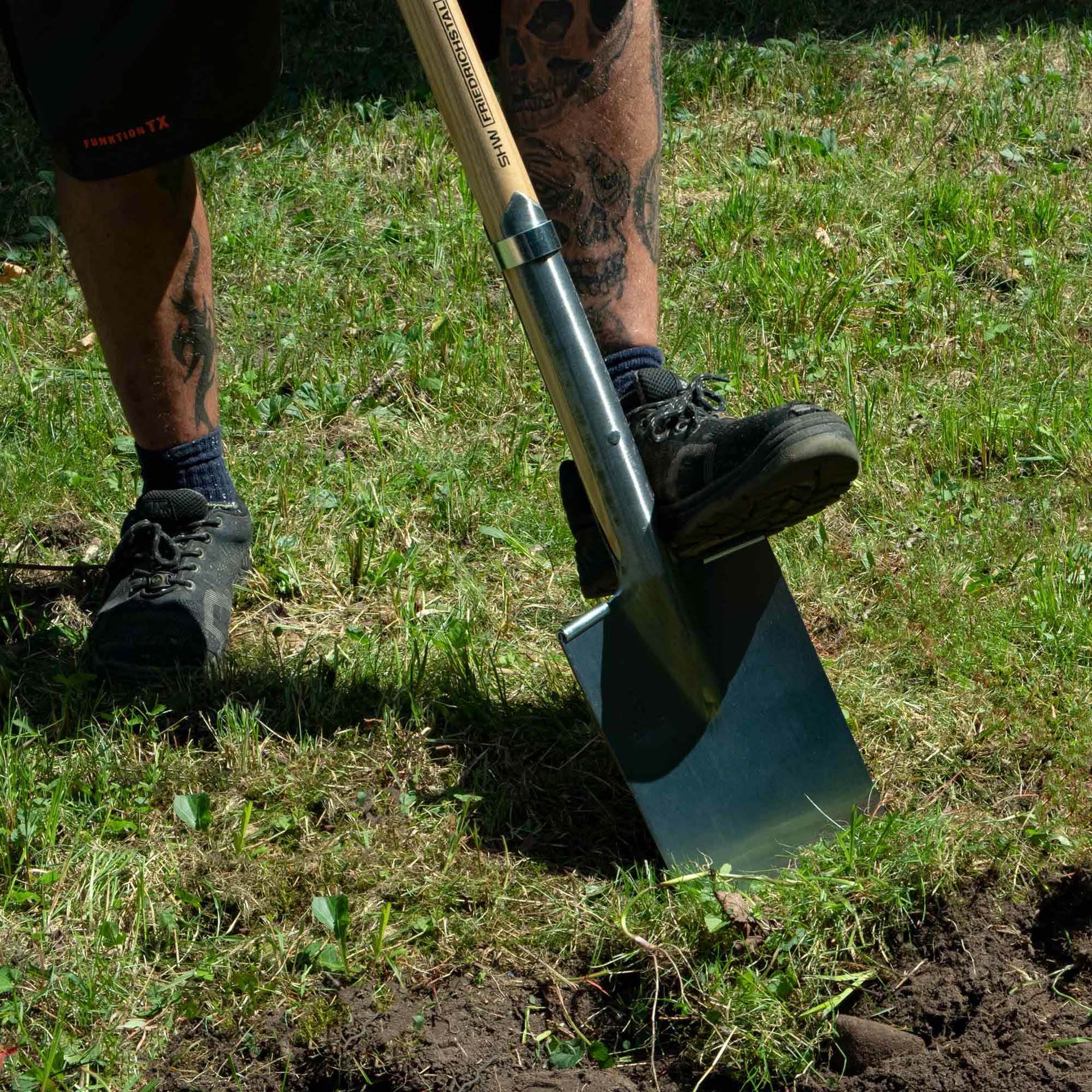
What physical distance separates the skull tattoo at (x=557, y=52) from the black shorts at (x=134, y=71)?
438 mm

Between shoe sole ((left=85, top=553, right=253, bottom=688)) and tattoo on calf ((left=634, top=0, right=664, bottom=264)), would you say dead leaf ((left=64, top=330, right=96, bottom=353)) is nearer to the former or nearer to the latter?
shoe sole ((left=85, top=553, right=253, bottom=688))

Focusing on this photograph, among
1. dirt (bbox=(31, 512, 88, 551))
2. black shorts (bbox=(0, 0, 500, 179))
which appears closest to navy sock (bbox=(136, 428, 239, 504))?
dirt (bbox=(31, 512, 88, 551))

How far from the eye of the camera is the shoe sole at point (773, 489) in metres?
1.85

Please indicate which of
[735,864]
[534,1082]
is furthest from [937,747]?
[534,1082]

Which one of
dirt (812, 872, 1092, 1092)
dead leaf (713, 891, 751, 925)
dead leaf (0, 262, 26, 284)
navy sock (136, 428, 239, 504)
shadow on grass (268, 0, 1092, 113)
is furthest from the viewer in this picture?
shadow on grass (268, 0, 1092, 113)

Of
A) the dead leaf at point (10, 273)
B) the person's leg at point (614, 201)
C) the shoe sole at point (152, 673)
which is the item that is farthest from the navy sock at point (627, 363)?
the dead leaf at point (10, 273)

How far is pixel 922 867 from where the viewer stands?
1878mm

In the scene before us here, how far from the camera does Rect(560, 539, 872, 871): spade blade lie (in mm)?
1943

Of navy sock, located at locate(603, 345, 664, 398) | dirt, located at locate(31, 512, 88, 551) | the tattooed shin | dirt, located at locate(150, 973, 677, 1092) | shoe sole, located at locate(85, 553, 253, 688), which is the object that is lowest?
dirt, located at locate(150, 973, 677, 1092)

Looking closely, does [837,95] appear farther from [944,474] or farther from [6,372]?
[6,372]

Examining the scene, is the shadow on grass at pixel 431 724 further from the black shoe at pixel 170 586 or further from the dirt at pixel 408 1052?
the dirt at pixel 408 1052

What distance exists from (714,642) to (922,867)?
451 mm

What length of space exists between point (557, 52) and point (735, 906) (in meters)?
1.42

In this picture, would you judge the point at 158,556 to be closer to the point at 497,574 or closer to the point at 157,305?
the point at 157,305
